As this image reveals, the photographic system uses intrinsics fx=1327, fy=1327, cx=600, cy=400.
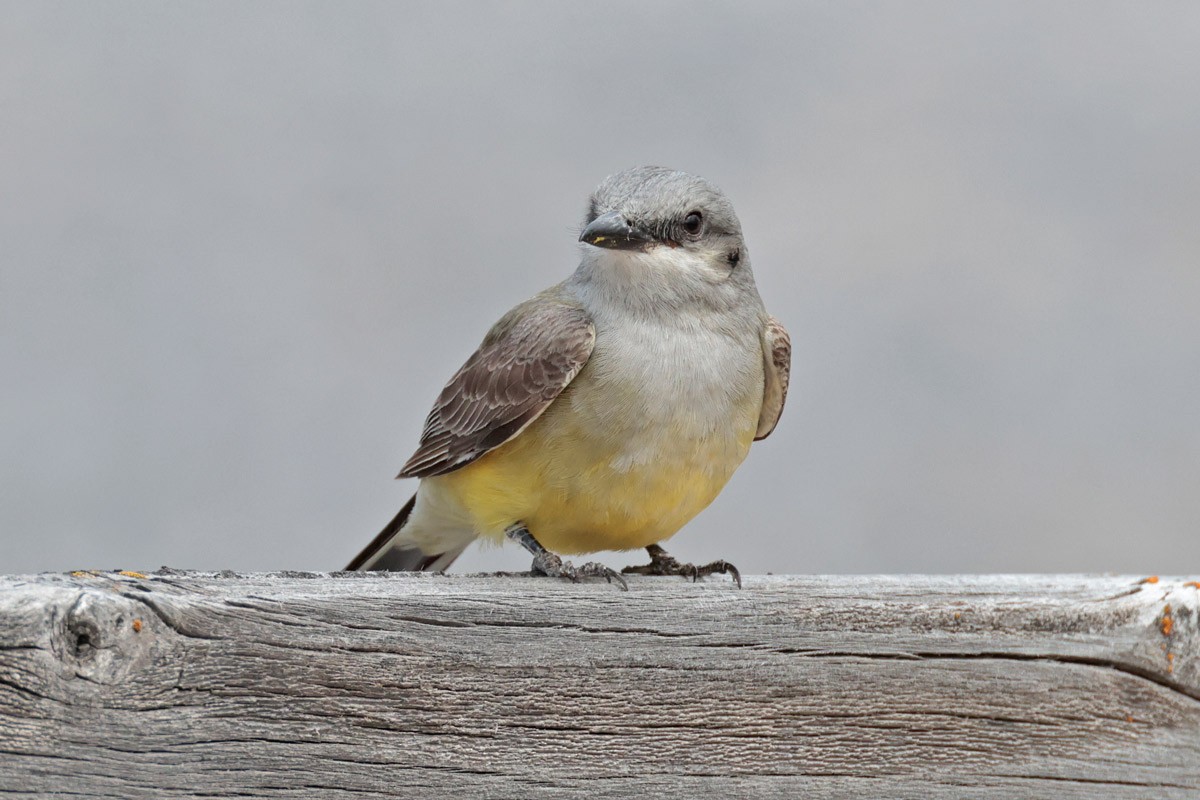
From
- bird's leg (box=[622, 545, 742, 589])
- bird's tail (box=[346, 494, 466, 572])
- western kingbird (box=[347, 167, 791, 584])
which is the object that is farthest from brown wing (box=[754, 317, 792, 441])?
bird's tail (box=[346, 494, 466, 572])

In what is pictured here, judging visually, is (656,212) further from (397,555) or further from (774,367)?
(397,555)

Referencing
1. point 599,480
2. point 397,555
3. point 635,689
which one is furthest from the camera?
point 397,555

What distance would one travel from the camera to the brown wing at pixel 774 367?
4.51 m

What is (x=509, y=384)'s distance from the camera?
419 centimetres

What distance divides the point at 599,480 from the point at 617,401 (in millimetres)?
251

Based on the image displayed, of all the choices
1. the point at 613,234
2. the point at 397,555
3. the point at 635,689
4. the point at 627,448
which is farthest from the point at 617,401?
the point at 635,689

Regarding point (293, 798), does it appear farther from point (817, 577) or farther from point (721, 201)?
point (721, 201)

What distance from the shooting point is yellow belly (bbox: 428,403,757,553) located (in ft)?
13.0

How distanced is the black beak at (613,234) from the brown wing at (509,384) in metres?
0.28

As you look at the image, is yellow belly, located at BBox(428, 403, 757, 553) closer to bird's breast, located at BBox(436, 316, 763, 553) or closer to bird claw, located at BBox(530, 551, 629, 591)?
bird's breast, located at BBox(436, 316, 763, 553)

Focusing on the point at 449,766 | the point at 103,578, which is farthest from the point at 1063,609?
the point at 103,578

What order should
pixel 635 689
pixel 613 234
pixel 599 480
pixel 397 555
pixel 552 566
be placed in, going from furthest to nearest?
1. pixel 397 555
2. pixel 613 234
3. pixel 599 480
4. pixel 552 566
5. pixel 635 689

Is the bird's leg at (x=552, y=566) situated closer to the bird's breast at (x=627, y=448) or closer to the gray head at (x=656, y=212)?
the bird's breast at (x=627, y=448)

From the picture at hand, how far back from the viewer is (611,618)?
2.93 meters
